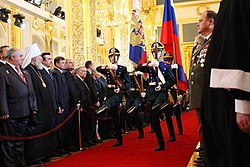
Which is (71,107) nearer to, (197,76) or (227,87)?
(197,76)

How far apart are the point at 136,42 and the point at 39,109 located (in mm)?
5973

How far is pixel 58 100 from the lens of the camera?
610 cm

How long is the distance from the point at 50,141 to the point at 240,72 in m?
4.61

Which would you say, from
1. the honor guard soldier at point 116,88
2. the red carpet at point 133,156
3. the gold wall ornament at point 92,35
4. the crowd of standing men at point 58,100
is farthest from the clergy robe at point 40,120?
the gold wall ornament at point 92,35

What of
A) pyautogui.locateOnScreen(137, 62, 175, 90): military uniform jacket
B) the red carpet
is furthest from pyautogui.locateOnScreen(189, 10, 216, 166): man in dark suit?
Result: pyautogui.locateOnScreen(137, 62, 175, 90): military uniform jacket

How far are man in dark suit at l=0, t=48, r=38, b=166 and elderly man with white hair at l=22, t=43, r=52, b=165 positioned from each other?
1.03 ft

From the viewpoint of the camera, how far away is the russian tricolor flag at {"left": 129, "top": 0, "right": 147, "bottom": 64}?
1081 centimetres

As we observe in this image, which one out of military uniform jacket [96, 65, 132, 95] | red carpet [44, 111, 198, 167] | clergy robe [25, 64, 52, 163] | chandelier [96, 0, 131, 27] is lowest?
red carpet [44, 111, 198, 167]

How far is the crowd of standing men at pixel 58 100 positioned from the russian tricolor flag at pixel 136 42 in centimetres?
265

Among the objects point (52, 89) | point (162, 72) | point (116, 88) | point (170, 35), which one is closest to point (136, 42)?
point (170, 35)

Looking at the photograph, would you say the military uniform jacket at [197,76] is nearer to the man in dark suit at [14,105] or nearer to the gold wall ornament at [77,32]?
the man in dark suit at [14,105]

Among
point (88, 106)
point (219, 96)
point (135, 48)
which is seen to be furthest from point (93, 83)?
point (219, 96)

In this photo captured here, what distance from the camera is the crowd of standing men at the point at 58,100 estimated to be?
4.95m

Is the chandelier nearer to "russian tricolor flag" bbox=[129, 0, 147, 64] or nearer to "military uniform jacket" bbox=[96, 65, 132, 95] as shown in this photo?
"russian tricolor flag" bbox=[129, 0, 147, 64]
